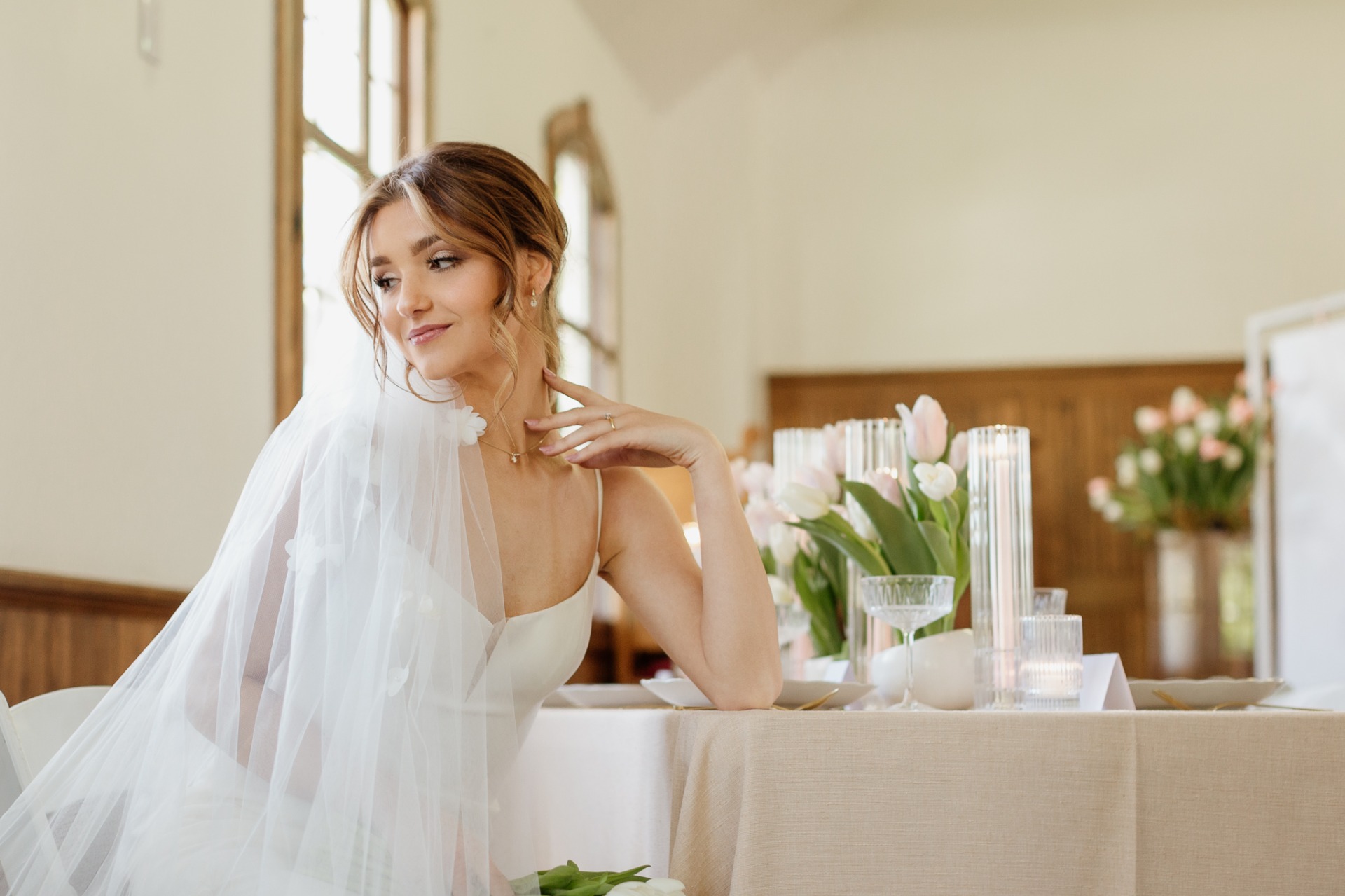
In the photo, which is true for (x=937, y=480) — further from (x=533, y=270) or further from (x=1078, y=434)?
(x=1078, y=434)

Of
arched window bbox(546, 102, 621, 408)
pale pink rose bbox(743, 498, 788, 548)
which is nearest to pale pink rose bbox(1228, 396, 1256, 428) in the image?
arched window bbox(546, 102, 621, 408)

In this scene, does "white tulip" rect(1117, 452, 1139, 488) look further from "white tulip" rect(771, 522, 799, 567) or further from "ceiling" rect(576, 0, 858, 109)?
"white tulip" rect(771, 522, 799, 567)

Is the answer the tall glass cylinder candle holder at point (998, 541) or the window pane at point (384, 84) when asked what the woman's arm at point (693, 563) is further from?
the window pane at point (384, 84)

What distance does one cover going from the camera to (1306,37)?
8008mm

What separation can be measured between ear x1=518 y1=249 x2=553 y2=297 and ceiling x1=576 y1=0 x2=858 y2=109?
504 centimetres

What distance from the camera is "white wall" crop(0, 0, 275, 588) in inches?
102

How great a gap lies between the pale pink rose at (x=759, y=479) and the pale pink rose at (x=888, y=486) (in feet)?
1.49

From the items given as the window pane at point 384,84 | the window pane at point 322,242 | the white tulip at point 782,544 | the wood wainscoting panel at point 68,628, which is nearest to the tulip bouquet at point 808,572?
the white tulip at point 782,544

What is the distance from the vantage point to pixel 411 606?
1510 millimetres

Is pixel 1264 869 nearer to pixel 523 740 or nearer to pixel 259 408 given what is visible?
pixel 523 740

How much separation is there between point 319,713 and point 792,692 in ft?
2.21

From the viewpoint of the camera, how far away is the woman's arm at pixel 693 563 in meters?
1.76

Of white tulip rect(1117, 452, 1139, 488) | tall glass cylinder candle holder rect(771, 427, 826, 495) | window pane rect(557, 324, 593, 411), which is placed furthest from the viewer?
white tulip rect(1117, 452, 1139, 488)

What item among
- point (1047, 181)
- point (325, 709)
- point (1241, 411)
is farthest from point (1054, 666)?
point (1047, 181)
